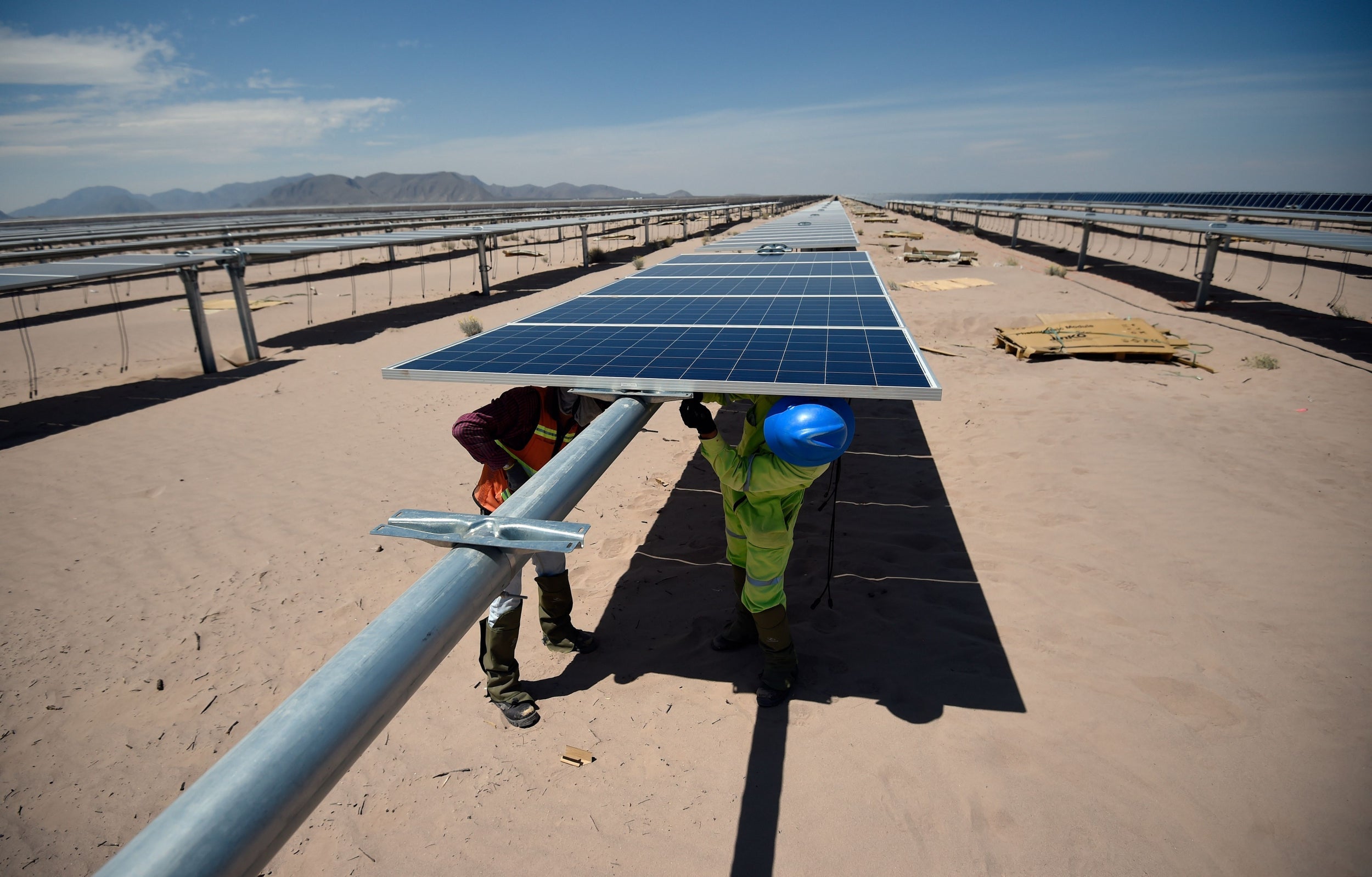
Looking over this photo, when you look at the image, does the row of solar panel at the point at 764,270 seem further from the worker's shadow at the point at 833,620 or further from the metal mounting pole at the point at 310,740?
the metal mounting pole at the point at 310,740

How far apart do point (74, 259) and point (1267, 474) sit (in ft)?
76.0

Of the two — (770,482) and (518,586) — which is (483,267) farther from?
(770,482)

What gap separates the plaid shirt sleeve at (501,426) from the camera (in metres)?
4.01

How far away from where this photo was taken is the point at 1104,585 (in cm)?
504

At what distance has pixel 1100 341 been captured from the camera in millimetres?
11602

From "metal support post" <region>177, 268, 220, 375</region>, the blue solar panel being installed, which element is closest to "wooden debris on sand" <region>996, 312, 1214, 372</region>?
the blue solar panel being installed

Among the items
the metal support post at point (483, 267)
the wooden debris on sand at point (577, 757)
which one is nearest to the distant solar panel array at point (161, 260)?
the metal support post at point (483, 267)

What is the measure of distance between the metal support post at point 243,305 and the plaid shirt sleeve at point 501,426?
474 inches

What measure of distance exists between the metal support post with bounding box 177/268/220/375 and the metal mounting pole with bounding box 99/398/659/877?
13.9 m

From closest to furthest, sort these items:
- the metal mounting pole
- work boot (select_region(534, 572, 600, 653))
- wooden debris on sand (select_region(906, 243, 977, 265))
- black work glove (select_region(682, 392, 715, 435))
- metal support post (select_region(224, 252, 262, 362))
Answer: the metal mounting pole, black work glove (select_region(682, 392, 715, 435)), work boot (select_region(534, 572, 600, 653)), metal support post (select_region(224, 252, 262, 362)), wooden debris on sand (select_region(906, 243, 977, 265))

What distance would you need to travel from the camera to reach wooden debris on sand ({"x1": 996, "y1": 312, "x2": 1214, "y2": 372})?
11.3 meters

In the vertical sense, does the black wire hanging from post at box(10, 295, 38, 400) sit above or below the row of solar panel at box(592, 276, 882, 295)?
below

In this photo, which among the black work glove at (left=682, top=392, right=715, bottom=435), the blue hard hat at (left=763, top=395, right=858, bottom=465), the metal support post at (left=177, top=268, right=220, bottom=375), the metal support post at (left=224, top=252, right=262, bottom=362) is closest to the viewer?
the blue hard hat at (left=763, top=395, right=858, bottom=465)

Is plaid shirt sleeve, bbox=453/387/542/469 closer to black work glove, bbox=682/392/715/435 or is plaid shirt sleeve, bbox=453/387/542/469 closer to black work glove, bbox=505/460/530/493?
black work glove, bbox=505/460/530/493
